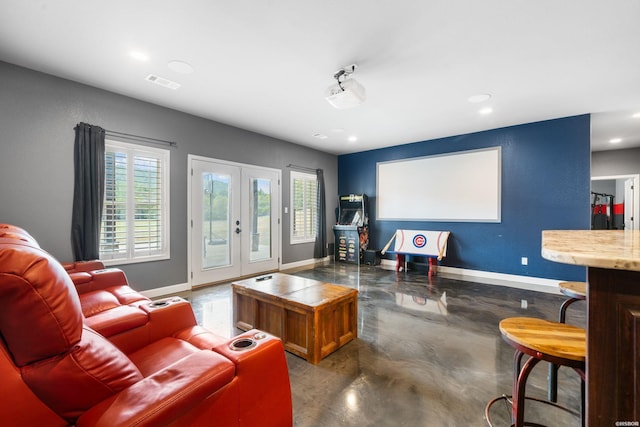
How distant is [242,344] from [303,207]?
5003 millimetres

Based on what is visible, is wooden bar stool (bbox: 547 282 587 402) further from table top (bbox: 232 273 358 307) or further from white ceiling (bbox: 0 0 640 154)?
white ceiling (bbox: 0 0 640 154)

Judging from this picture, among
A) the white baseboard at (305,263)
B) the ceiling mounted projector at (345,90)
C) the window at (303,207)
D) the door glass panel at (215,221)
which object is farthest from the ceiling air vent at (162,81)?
the white baseboard at (305,263)

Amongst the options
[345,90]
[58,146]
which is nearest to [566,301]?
[345,90]

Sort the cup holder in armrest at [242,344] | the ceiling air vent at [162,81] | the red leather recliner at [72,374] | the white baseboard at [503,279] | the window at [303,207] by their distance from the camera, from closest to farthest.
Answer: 1. the red leather recliner at [72,374]
2. the cup holder in armrest at [242,344]
3. the ceiling air vent at [162,81]
4. the white baseboard at [503,279]
5. the window at [303,207]

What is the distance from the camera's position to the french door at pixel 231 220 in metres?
4.34

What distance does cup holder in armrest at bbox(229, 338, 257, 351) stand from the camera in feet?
4.16

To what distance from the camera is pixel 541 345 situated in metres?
1.14

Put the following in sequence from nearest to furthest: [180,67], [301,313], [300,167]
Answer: [301,313]
[180,67]
[300,167]

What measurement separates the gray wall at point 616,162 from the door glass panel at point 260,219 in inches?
307

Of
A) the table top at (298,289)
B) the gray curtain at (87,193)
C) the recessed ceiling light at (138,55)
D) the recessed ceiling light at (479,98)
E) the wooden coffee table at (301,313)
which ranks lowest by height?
the wooden coffee table at (301,313)

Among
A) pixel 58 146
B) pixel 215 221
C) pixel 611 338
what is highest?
pixel 58 146

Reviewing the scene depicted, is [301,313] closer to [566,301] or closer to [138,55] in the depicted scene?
[566,301]

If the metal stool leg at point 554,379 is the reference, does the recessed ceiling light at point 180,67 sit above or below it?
above

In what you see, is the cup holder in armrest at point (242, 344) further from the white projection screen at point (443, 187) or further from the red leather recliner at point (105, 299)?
the white projection screen at point (443, 187)
